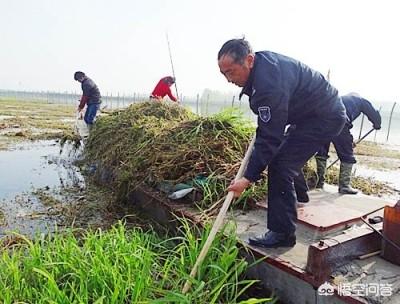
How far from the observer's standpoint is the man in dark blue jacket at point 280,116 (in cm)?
Result: 228

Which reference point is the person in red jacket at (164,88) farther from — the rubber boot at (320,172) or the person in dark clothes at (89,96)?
the rubber boot at (320,172)

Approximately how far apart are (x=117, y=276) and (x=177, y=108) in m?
4.24

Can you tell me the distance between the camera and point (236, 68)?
2330 millimetres

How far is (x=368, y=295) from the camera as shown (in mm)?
1953

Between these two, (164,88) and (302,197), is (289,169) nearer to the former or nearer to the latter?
(302,197)

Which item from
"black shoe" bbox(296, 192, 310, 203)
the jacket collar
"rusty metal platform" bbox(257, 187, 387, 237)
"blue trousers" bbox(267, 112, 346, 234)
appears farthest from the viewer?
"black shoe" bbox(296, 192, 310, 203)

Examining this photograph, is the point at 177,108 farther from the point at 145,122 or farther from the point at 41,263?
the point at 41,263

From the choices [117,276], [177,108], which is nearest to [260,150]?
[117,276]

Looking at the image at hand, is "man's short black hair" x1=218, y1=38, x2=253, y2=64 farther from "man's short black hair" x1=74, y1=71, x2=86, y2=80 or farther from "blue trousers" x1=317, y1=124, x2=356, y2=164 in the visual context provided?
"man's short black hair" x1=74, y1=71, x2=86, y2=80

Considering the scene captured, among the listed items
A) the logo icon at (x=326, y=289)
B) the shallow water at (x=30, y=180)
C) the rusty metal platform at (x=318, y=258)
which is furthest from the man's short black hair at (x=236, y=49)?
the shallow water at (x=30, y=180)

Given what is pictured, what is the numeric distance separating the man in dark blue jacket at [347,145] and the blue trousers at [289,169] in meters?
1.52

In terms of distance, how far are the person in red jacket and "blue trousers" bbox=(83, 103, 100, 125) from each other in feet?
5.71

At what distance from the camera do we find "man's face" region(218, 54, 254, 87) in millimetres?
2312

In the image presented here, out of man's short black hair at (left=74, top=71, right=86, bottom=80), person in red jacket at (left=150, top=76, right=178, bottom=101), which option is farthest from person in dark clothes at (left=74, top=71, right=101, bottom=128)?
person in red jacket at (left=150, top=76, right=178, bottom=101)
